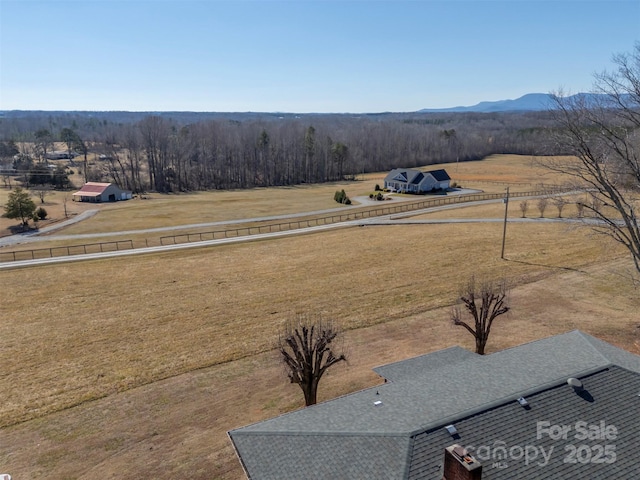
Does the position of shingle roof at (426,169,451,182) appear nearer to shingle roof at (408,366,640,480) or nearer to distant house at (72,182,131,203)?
distant house at (72,182,131,203)

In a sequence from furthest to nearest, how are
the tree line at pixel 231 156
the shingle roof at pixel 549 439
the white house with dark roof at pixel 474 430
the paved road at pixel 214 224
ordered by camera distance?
the tree line at pixel 231 156
the paved road at pixel 214 224
the white house with dark roof at pixel 474 430
the shingle roof at pixel 549 439

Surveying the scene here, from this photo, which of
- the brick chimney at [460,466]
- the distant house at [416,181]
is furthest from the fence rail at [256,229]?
the brick chimney at [460,466]

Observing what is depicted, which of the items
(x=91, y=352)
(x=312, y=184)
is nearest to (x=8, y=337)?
(x=91, y=352)

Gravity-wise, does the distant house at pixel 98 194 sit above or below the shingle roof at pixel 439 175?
below

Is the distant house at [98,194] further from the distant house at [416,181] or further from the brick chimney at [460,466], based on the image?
the brick chimney at [460,466]

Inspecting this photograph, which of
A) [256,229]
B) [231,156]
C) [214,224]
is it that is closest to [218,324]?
[256,229]

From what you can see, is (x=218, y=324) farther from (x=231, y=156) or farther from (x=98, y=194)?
(x=231, y=156)

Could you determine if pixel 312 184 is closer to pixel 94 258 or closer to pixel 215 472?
pixel 94 258
